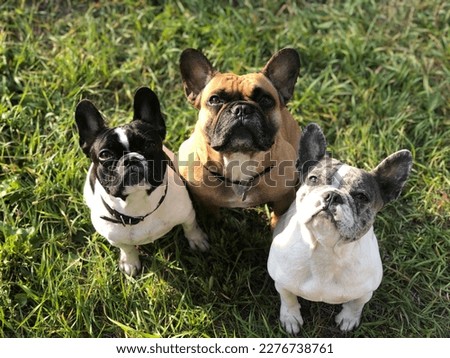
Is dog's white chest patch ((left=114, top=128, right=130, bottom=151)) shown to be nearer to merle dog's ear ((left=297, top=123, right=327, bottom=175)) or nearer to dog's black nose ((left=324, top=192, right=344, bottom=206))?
merle dog's ear ((left=297, top=123, right=327, bottom=175))

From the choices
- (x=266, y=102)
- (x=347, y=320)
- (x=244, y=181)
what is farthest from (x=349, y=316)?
(x=266, y=102)

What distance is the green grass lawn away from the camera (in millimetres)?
4078


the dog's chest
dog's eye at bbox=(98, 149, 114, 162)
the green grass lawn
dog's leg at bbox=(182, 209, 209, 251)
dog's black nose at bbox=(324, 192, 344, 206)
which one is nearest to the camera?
dog's black nose at bbox=(324, 192, 344, 206)

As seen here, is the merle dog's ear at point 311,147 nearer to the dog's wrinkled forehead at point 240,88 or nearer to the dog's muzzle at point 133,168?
the dog's wrinkled forehead at point 240,88

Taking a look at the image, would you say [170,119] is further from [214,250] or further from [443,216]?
[443,216]

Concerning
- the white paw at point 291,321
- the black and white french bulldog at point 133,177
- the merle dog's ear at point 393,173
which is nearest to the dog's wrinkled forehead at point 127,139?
the black and white french bulldog at point 133,177

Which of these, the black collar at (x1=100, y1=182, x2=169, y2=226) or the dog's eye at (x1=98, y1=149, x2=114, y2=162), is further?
the black collar at (x1=100, y1=182, x2=169, y2=226)

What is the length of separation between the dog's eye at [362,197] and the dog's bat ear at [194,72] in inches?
48.8

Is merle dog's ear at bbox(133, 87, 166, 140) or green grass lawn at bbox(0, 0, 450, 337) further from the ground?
merle dog's ear at bbox(133, 87, 166, 140)

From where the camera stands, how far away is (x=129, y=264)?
4.18 metres

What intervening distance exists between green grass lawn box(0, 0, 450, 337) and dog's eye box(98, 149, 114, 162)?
1.07 metres

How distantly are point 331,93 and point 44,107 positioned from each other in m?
2.30

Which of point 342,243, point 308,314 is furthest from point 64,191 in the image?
point 342,243

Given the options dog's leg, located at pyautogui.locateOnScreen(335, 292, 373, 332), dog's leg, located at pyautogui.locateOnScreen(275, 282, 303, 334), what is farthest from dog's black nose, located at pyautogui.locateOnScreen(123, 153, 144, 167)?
dog's leg, located at pyautogui.locateOnScreen(335, 292, 373, 332)
